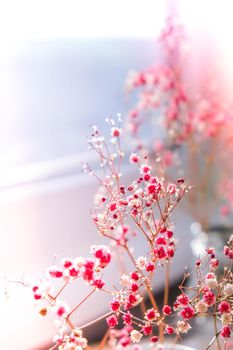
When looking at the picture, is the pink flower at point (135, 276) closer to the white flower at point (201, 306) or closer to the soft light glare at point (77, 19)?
the white flower at point (201, 306)

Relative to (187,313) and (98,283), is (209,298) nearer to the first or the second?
(187,313)

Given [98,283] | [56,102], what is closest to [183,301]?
[98,283]

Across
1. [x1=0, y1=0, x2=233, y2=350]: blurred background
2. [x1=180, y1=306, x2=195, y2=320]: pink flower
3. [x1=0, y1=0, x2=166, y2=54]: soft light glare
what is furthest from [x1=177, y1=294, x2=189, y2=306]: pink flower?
[x1=0, y1=0, x2=166, y2=54]: soft light glare

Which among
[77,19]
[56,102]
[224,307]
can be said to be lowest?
[224,307]

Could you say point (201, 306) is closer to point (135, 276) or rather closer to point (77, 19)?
point (135, 276)

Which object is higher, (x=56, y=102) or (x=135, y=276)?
(x=56, y=102)

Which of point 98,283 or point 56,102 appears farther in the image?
point 56,102

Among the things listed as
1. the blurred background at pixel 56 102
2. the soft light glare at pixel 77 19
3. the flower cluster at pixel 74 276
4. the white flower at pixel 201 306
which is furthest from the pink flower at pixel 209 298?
the soft light glare at pixel 77 19

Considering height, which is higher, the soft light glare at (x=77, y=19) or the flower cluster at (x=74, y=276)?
the soft light glare at (x=77, y=19)
